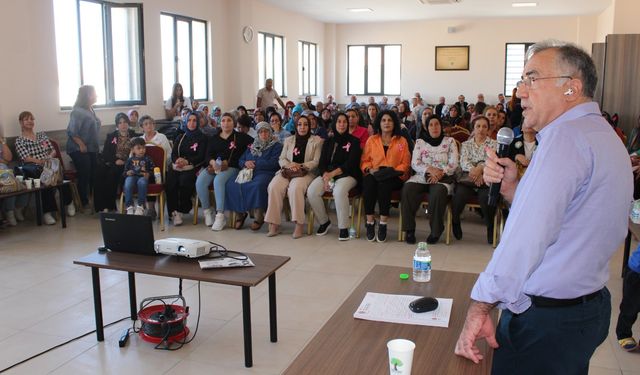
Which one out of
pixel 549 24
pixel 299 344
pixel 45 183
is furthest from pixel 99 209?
pixel 549 24

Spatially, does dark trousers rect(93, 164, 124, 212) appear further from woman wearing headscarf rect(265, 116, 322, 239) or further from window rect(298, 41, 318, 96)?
window rect(298, 41, 318, 96)

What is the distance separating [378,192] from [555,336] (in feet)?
13.4

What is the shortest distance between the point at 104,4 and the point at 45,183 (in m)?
3.31

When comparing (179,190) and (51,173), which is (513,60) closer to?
Answer: (179,190)

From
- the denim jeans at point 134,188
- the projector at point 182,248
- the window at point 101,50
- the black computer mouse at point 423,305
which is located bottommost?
the denim jeans at point 134,188

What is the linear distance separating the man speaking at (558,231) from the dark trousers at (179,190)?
499 centimetres

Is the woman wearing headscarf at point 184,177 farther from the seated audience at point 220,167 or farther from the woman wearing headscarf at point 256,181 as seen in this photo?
the woman wearing headscarf at point 256,181

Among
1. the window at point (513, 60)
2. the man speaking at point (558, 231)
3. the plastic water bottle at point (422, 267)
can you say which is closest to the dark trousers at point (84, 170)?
the plastic water bottle at point (422, 267)

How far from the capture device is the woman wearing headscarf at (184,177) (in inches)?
245

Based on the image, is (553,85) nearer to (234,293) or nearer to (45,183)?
(234,293)

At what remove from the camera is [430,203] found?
5.38 meters

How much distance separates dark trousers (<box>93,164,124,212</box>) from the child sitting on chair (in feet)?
1.32

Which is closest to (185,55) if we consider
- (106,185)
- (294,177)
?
(106,185)

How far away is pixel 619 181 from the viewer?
4.47ft
